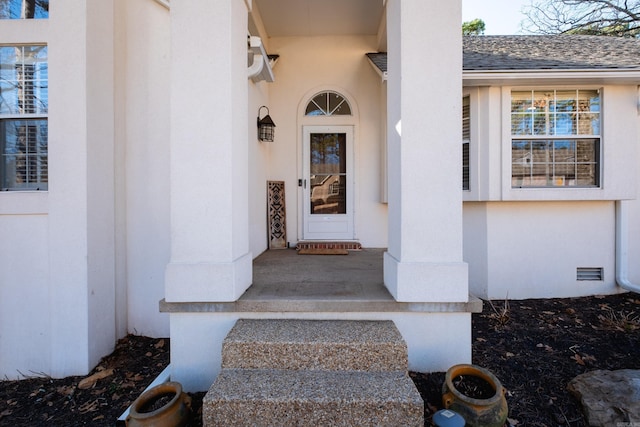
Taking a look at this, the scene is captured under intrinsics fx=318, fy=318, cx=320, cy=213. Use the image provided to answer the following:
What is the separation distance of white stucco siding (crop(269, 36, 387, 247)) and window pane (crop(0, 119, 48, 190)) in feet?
10.4

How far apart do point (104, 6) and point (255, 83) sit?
1970 mm

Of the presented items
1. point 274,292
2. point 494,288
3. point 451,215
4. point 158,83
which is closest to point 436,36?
point 451,215

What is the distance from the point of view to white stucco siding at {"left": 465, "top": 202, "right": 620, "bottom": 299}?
4.75 m

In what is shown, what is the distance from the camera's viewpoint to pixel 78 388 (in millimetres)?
2863

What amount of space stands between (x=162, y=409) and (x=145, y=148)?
2783mm

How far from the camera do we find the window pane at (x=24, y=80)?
3.24m

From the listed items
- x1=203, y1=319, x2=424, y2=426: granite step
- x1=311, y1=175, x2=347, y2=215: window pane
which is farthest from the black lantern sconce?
x1=203, y1=319, x2=424, y2=426: granite step

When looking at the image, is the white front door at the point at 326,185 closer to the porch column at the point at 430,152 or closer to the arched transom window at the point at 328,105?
the arched transom window at the point at 328,105

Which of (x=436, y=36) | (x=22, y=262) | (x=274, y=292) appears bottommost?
(x=274, y=292)

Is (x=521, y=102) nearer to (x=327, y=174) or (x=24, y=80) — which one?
(x=327, y=174)

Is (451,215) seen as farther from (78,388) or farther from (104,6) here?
(104,6)

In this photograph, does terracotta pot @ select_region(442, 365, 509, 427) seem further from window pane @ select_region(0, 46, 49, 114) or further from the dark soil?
window pane @ select_region(0, 46, 49, 114)

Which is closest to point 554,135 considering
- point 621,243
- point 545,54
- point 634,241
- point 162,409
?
point 545,54

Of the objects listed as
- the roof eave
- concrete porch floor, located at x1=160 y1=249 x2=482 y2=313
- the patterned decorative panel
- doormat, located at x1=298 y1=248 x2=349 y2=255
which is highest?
the roof eave
